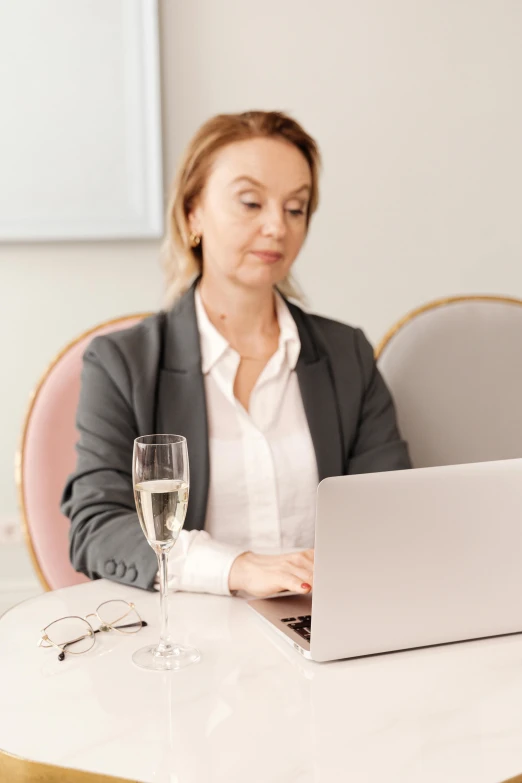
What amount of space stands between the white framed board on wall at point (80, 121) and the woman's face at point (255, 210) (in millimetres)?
693

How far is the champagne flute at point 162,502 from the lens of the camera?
35.3 inches

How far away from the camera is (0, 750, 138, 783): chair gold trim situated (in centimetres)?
68

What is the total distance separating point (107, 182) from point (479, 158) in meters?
1.02

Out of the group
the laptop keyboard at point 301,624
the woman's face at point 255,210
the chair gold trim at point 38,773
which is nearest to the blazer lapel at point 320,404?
the woman's face at point 255,210

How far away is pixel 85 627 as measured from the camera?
3.32 ft

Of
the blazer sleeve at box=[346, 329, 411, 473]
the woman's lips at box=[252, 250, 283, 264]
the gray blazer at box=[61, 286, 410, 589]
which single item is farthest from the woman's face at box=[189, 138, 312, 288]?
the blazer sleeve at box=[346, 329, 411, 473]

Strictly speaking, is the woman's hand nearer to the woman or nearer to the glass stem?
the glass stem

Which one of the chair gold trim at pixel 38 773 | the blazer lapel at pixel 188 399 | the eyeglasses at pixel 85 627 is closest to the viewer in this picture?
the chair gold trim at pixel 38 773

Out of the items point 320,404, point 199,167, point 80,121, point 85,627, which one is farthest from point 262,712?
point 80,121

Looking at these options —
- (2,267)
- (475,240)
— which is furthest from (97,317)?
(475,240)

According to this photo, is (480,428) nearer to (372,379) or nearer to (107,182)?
(372,379)

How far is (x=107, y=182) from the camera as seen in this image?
7.55ft

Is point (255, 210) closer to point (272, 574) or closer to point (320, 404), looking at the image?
point (320, 404)

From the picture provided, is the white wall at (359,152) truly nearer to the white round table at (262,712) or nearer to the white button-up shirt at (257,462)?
the white button-up shirt at (257,462)
